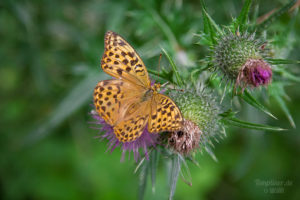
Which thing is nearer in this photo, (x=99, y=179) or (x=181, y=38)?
(x=181, y=38)

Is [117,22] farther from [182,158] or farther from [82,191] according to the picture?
[82,191]

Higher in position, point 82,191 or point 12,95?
point 12,95

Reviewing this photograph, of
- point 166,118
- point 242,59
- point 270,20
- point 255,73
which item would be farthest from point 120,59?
point 270,20

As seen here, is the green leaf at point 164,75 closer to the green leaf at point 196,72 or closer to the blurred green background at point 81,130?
the green leaf at point 196,72

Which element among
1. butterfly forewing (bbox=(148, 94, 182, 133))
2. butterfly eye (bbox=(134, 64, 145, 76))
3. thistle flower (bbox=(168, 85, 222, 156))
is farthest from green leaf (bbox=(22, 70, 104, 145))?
butterfly forewing (bbox=(148, 94, 182, 133))

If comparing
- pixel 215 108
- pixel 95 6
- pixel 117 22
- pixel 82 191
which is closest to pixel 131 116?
pixel 215 108

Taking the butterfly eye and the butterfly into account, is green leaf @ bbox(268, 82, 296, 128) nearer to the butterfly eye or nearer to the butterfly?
the butterfly
